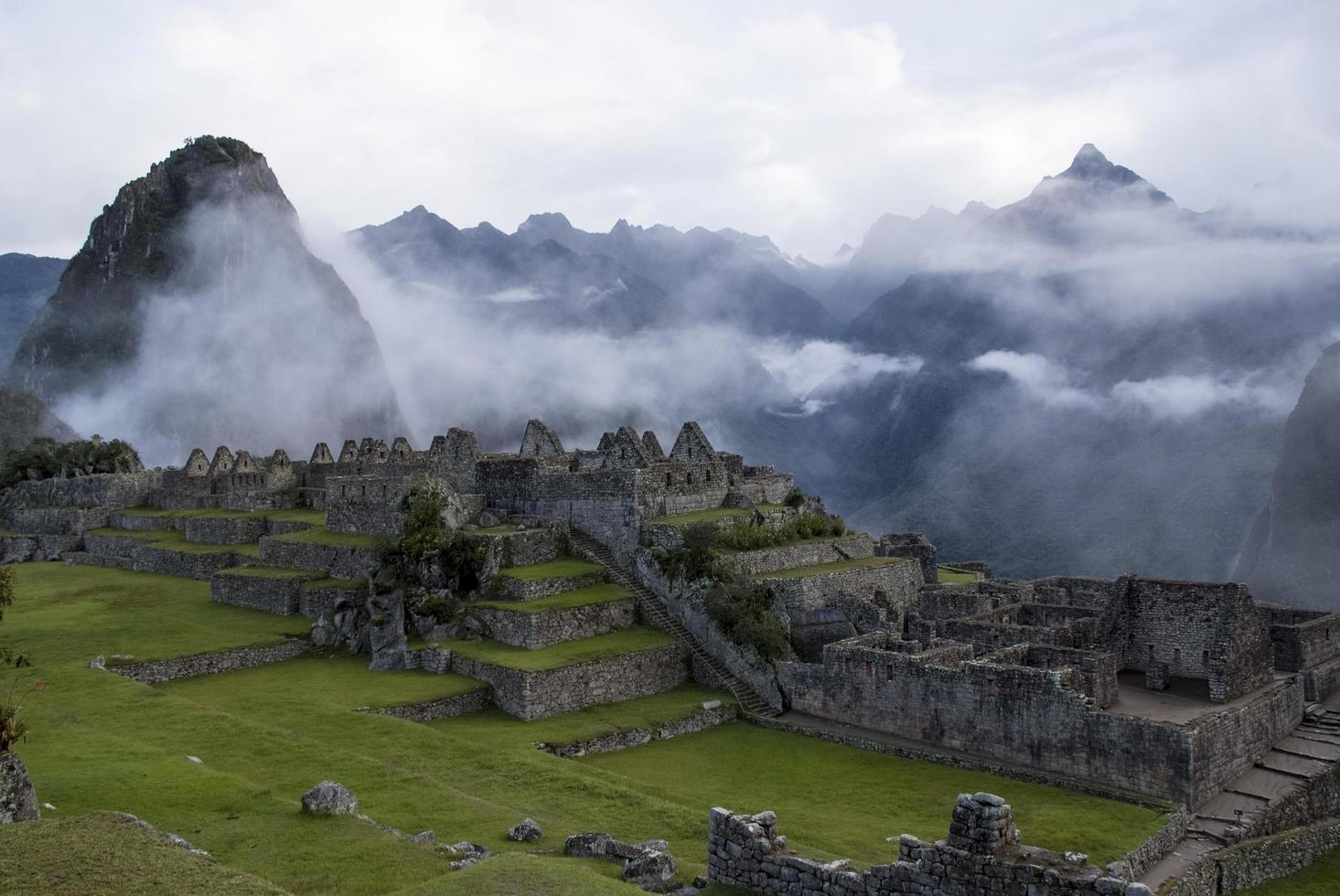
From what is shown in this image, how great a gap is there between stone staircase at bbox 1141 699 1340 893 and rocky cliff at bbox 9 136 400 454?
140897 millimetres

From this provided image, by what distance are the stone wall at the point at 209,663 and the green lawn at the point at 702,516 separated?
12.6m

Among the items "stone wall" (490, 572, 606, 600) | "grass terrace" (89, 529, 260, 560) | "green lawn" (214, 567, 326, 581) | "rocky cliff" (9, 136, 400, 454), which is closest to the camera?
"stone wall" (490, 572, 606, 600)

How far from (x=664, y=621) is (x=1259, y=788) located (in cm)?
1652

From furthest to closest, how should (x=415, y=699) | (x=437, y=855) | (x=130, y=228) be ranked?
(x=130, y=228) < (x=415, y=699) < (x=437, y=855)

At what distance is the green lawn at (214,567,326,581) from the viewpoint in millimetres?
36531

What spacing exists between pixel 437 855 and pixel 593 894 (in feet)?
12.8

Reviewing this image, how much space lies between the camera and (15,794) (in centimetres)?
1260

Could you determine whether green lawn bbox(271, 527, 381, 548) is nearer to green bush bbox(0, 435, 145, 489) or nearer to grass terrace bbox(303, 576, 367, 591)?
grass terrace bbox(303, 576, 367, 591)

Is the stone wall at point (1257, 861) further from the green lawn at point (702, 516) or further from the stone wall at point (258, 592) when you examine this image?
the stone wall at point (258, 592)

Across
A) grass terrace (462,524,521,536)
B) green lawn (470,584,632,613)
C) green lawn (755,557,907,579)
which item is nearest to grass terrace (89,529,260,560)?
grass terrace (462,524,521,536)

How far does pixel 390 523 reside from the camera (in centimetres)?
3550

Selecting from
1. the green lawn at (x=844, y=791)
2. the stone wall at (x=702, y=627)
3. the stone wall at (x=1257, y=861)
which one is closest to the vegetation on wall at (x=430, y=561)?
the stone wall at (x=702, y=627)

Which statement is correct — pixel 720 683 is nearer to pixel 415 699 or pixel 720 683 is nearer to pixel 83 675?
pixel 415 699

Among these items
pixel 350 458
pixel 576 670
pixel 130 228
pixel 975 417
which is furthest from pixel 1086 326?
pixel 130 228
